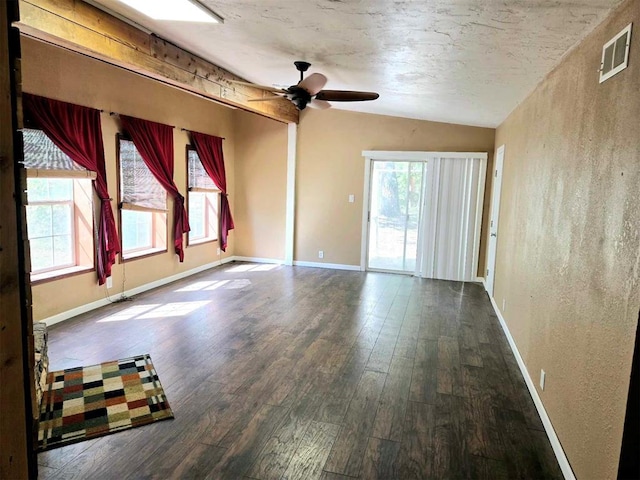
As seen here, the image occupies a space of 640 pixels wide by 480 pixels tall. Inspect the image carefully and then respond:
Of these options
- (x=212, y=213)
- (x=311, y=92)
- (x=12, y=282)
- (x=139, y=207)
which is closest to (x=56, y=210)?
(x=139, y=207)

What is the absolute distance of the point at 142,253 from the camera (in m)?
5.55

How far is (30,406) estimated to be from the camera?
0.91m

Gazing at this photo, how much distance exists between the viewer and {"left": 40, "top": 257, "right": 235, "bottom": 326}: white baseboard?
4328mm

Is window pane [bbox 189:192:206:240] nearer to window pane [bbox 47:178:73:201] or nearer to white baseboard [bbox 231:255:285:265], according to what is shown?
white baseboard [bbox 231:255:285:265]

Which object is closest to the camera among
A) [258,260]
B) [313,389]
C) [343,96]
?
[313,389]

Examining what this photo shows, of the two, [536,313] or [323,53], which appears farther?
[323,53]

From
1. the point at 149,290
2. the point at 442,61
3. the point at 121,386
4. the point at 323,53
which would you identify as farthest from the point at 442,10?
the point at 149,290

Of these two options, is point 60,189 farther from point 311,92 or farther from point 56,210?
point 311,92

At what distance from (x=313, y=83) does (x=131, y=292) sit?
347 cm

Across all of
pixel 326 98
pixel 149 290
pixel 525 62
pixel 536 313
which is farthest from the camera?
pixel 149 290

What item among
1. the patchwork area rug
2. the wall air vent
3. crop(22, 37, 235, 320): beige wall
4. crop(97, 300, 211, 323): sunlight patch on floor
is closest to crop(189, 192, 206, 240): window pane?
crop(22, 37, 235, 320): beige wall

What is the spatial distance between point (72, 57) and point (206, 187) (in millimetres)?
2776

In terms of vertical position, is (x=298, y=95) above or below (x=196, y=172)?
above

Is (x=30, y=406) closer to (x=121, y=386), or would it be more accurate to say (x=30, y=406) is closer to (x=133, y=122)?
(x=121, y=386)
